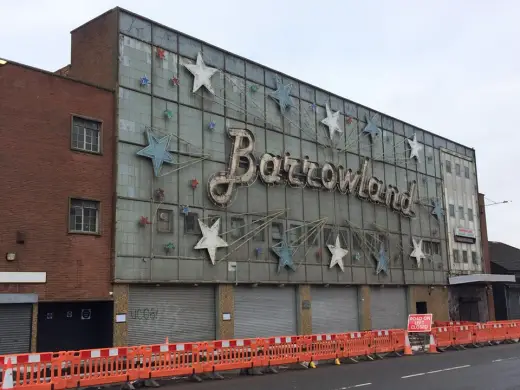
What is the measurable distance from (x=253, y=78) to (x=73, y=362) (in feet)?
59.1

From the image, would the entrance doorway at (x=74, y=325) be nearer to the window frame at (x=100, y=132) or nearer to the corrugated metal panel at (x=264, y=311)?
the window frame at (x=100, y=132)

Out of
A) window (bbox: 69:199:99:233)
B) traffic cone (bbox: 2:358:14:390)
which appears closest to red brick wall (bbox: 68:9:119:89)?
window (bbox: 69:199:99:233)

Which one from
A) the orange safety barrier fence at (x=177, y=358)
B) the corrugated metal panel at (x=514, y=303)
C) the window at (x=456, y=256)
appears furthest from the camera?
the corrugated metal panel at (x=514, y=303)

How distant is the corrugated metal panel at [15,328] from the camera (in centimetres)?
1888

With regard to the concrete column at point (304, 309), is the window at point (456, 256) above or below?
Result: above

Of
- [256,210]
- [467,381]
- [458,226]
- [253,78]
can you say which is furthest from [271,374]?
[458,226]

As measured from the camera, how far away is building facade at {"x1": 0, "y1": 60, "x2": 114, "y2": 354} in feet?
63.7

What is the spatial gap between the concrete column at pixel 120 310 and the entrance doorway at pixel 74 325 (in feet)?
0.66

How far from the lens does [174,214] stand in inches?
965

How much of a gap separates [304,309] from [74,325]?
12.5m

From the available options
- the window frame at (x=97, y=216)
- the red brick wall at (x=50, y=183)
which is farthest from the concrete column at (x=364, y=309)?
the window frame at (x=97, y=216)

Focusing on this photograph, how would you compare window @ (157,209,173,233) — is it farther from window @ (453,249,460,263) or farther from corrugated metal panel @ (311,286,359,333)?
window @ (453,249,460,263)

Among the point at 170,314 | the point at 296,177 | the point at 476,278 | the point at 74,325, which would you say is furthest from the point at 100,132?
the point at 476,278

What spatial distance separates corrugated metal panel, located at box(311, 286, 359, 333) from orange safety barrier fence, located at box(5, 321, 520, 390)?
5730mm
